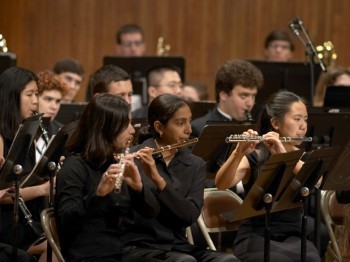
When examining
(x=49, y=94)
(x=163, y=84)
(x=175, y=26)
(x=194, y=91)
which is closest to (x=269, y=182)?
(x=49, y=94)

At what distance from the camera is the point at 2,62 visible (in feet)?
18.8

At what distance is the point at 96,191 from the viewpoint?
3924 millimetres

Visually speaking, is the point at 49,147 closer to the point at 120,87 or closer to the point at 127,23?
the point at 120,87

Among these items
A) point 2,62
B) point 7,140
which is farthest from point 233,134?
point 2,62

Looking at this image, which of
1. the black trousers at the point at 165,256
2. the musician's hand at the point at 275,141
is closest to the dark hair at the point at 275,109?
the musician's hand at the point at 275,141

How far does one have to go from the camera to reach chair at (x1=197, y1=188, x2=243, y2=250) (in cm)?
465

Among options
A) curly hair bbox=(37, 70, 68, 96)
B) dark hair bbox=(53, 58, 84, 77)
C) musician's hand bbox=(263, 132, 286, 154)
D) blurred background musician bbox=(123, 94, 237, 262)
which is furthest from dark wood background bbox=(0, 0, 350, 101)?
blurred background musician bbox=(123, 94, 237, 262)

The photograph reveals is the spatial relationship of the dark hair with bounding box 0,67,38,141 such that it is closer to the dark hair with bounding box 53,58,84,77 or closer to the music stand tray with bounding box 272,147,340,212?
the music stand tray with bounding box 272,147,340,212

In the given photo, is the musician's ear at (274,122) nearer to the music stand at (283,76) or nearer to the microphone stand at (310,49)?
the microphone stand at (310,49)

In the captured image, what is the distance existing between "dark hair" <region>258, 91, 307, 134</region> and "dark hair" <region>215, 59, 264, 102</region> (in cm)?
114

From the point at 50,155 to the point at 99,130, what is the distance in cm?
35

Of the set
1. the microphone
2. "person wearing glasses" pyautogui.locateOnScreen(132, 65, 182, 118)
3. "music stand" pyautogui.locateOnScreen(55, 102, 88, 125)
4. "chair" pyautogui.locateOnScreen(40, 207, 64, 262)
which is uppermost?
the microphone

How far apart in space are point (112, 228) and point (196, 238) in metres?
1.41

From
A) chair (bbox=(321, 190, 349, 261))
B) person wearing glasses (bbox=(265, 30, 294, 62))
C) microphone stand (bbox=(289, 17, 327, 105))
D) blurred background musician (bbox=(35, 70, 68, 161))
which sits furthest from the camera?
person wearing glasses (bbox=(265, 30, 294, 62))
